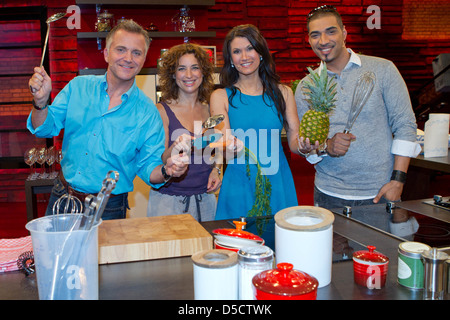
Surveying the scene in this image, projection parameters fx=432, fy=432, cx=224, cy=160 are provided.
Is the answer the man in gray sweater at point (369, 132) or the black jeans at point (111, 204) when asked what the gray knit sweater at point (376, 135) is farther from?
the black jeans at point (111, 204)

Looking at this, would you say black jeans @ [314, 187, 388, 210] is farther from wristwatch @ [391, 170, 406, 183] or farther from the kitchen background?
the kitchen background

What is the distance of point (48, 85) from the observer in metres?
1.75

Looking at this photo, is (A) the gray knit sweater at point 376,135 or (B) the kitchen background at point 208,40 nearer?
(A) the gray knit sweater at point 376,135

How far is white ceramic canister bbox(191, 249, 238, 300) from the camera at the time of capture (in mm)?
928

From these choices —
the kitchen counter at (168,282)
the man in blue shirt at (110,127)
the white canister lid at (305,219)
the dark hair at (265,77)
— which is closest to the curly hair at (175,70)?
the dark hair at (265,77)

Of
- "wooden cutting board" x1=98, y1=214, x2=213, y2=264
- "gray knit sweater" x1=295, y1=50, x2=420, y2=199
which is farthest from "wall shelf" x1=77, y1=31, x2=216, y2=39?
"wooden cutting board" x1=98, y1=214, x2=213, y2=264

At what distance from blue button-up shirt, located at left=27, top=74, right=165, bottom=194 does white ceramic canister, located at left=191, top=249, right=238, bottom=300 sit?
108cm

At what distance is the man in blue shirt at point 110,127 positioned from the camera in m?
1.97

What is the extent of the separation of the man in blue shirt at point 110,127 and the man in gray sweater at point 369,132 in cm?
81

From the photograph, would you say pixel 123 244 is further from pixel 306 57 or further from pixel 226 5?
pixel 306 57

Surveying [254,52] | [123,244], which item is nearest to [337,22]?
[254,52]

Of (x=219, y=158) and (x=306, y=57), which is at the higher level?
(x=306, y=57)

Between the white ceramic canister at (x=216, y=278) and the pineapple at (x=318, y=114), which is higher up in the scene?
the pineapple at (x=318, y=114)
